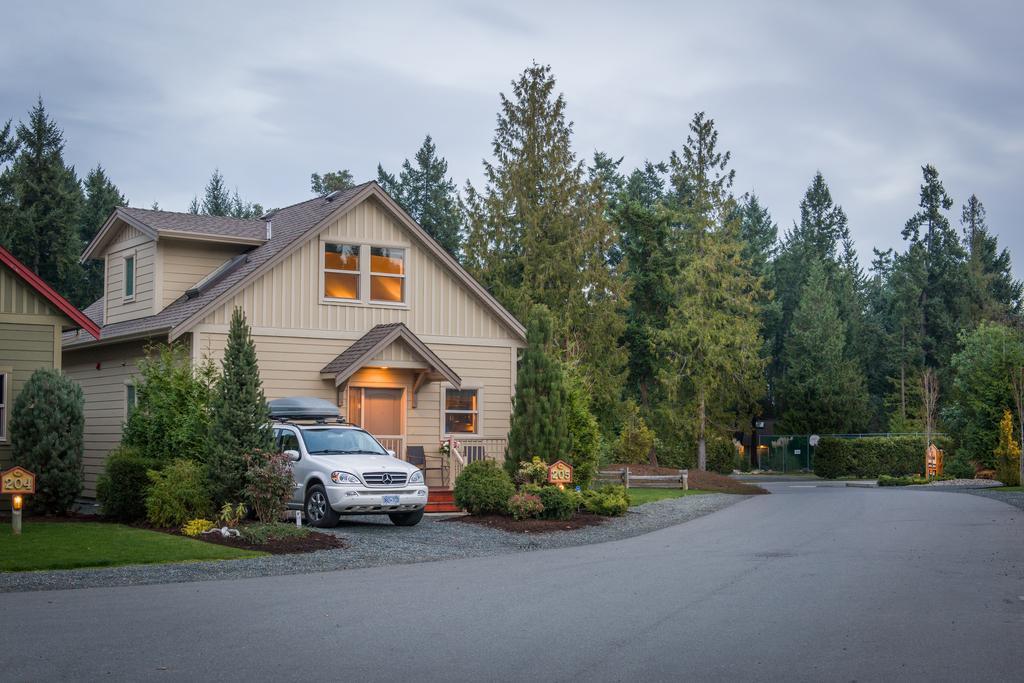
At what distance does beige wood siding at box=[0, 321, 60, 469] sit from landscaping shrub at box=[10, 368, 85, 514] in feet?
3.02

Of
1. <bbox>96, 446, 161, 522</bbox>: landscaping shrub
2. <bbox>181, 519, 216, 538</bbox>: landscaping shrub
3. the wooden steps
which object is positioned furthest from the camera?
the wooden steps

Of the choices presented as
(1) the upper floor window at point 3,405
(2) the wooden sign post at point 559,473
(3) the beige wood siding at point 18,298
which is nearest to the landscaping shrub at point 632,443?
(2) the wooden sign post at point 559,473

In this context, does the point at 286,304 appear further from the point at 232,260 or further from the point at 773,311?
the point at 773,311

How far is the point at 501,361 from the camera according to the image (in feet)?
94.1

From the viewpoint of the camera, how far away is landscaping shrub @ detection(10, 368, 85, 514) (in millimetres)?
20469

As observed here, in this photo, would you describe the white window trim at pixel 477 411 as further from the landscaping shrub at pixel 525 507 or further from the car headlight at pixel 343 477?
the car headlight at pixel 343 477

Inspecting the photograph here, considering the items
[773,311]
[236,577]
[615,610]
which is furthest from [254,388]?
[773,311]

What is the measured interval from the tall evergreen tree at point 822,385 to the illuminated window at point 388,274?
39.9 m

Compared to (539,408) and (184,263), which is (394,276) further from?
(539,408)

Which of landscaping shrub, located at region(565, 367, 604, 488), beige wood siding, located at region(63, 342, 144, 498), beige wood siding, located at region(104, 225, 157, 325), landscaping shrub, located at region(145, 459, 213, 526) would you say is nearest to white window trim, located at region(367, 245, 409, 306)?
landscaping shrub, located at region(565, 367, 604, 488)

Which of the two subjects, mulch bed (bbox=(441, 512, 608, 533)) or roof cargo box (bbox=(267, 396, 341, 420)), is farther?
roof cargo box (bbox=(267, 396, 341, 420))

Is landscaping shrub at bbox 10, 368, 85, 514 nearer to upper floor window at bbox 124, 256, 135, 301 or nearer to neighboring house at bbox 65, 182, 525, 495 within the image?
neighboring house at bbox 65, 182, 525, 495

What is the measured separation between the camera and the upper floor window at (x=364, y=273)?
26.5 metres

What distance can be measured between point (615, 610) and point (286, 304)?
647 inches
